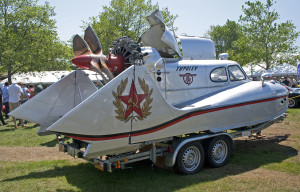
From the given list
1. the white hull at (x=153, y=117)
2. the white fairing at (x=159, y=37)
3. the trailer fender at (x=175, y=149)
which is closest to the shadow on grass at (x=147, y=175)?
the trailer fender at (x=175, y=149)

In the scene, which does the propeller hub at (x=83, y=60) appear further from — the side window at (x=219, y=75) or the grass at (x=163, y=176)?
the side window at (x=219, y=75)

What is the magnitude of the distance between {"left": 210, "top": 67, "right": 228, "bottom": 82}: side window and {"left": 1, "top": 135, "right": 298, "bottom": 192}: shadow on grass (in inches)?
86.0

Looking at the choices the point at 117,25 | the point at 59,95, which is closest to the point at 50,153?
the point at 59,95

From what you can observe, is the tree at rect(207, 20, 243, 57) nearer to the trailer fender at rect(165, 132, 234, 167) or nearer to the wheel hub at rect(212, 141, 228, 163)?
the wheel hub at rect(212, 141, 228, 163)

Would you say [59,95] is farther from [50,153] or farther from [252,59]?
[252,59]

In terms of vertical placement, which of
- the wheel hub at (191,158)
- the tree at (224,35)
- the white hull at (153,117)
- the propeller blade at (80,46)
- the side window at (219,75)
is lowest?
the wheel hub at (191,158)

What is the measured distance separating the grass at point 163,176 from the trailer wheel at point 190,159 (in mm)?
187

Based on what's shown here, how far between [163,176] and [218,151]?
1.66 metres

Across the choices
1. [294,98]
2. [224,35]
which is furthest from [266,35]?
[224,35]

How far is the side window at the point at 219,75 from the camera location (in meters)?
7.51

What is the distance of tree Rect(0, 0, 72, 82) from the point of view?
24828mm

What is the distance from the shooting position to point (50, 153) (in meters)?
8.65

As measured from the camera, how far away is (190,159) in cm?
657

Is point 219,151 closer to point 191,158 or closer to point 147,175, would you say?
point 191,158
